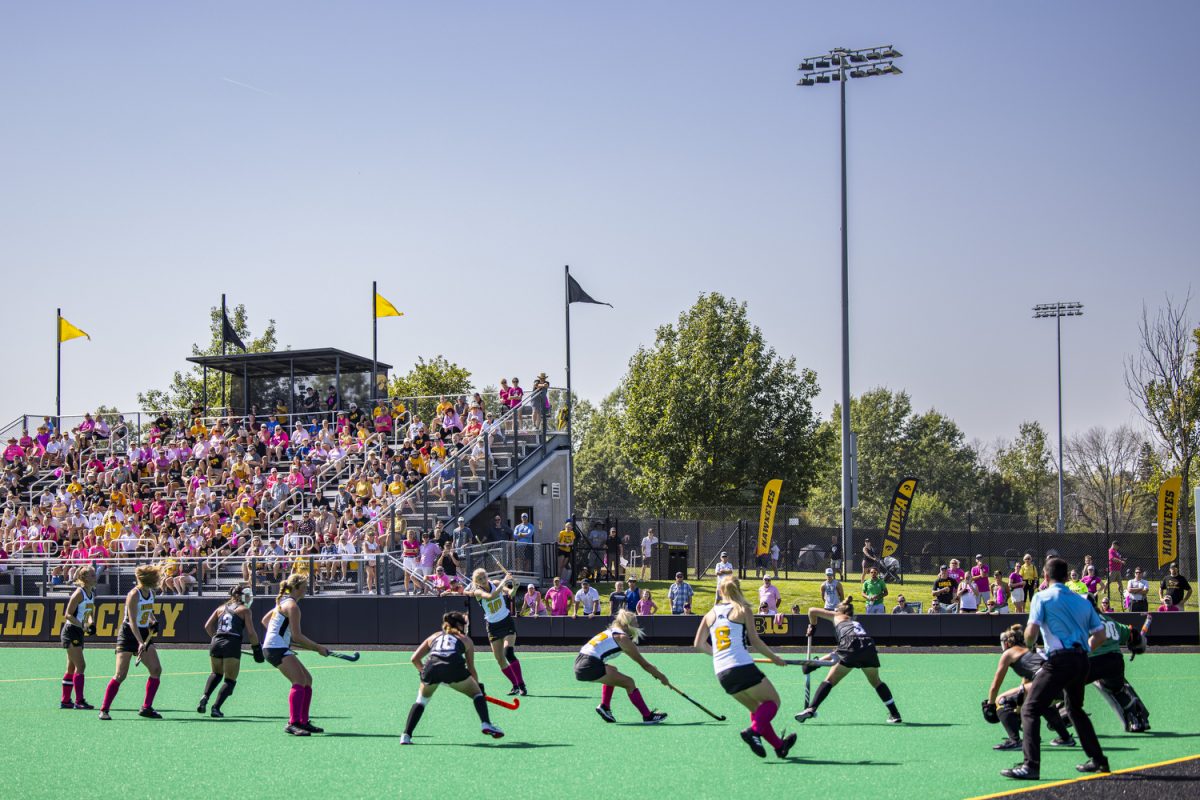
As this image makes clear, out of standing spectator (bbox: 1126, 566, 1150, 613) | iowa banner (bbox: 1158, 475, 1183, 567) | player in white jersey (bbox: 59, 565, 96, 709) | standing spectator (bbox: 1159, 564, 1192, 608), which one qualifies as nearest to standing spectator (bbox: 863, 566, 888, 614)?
standing spectator (bbox: 1126, 566, 1150, 613)

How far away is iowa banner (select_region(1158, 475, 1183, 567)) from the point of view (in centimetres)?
3138

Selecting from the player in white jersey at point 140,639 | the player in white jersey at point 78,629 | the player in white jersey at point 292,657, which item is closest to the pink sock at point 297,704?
the player in white jersey at point 292,657

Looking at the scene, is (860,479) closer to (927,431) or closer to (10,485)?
(927,431)

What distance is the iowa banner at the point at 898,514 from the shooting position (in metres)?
33.4

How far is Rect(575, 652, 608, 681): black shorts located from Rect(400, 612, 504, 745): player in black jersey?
1.13 meters

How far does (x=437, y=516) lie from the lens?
30188 mm

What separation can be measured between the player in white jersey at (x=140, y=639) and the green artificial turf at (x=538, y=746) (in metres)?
0.28

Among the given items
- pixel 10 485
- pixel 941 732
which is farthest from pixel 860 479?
pixel 941 732

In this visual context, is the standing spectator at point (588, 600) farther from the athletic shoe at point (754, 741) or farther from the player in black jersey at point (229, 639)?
the athletic shoe at point (754, 741)

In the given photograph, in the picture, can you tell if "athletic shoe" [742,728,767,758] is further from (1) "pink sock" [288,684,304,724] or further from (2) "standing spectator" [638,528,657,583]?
(2) "standing spectator" [638,528,657,583]

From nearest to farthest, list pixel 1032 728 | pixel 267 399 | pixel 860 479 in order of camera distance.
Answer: pixel 1032 728, pixel 267 399, pixel 860 479

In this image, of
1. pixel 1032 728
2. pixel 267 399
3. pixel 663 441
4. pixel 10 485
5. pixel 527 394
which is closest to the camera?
pixel 1032 728

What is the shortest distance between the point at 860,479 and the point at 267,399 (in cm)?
6250

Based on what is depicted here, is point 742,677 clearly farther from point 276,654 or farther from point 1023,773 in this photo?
point 276,654
